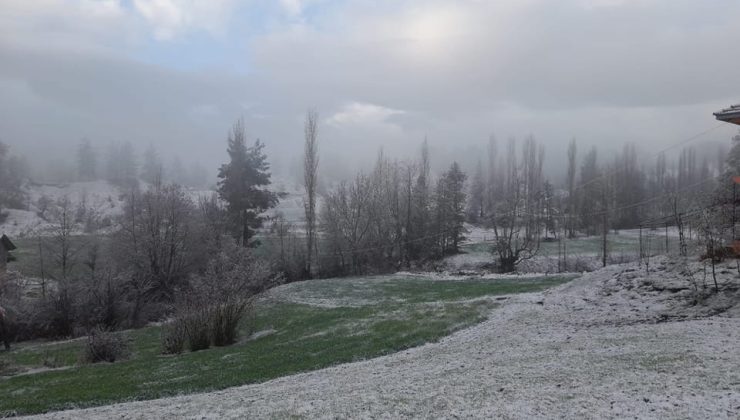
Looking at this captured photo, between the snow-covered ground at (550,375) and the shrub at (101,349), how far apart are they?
8274 millimetres

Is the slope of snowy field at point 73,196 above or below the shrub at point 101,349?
above

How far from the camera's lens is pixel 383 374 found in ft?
33.2

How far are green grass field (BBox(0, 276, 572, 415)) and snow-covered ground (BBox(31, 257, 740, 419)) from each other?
0.88 m

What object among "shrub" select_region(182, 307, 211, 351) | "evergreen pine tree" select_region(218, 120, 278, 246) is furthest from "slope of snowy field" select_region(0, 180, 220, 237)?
"shrub" select_region(182, 307, 211, 351)

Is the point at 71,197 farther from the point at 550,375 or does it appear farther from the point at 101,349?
the point at 550,375

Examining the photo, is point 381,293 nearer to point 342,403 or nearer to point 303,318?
point 303,318

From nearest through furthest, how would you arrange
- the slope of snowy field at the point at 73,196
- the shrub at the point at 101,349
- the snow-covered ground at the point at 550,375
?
the snow-covered ground at the point at 550,375 → the shrub at the point at 101,349 → the slope of snowy field at the point at 73,196

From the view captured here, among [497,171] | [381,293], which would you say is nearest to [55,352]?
[381,293]

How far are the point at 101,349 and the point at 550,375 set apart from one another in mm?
15337

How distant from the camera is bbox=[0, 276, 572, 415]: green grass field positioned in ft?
37.1

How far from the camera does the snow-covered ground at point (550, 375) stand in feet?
22.0

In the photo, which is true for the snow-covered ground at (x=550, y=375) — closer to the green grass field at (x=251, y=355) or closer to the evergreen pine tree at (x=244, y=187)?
the green grass field at (x=251, y=355)

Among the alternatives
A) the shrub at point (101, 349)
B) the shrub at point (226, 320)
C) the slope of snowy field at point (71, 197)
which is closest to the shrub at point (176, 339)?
the shrub at point (226, 320)

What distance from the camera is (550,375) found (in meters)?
8.10
